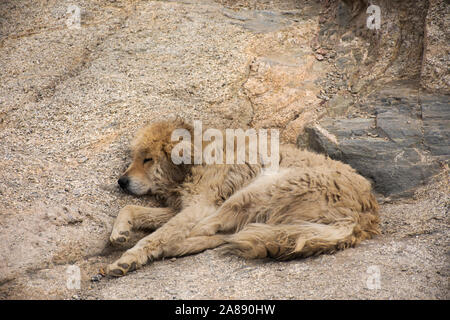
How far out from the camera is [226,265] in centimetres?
419

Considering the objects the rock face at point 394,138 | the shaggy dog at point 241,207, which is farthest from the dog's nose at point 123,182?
the rock face at point 394,138

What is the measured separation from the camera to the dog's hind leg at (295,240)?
13.5ft

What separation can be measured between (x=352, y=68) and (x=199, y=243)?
3816mm

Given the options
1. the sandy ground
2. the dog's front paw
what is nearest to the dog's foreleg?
the dog's front paw

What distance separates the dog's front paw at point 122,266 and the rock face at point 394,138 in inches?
114

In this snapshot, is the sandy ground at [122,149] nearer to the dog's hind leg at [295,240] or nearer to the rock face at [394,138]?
the dog's hind leg at [295,240]

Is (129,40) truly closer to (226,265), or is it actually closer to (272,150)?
(272,150)

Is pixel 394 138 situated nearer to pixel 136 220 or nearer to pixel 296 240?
pixel 296 240

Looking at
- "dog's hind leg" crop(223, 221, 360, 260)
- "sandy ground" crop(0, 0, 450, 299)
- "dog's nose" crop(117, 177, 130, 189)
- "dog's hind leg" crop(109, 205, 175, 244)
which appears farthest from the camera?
"dog's nose" crop(117, 177, 130, 189)

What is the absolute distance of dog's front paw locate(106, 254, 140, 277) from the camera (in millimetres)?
4160

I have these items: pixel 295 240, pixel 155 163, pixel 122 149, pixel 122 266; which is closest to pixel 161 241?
pixel 122 266

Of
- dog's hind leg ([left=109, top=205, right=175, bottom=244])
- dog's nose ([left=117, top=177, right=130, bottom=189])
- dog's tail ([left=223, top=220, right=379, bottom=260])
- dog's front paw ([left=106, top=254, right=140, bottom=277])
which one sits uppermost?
dog's nose ([left=117, top=177, right=130, bottom=189])

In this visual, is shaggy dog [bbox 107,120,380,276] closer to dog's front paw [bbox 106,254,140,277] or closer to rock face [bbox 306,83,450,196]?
dog's front paw [bbox 106,254,140,277]

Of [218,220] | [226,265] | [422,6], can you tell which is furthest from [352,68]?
[226,265]
